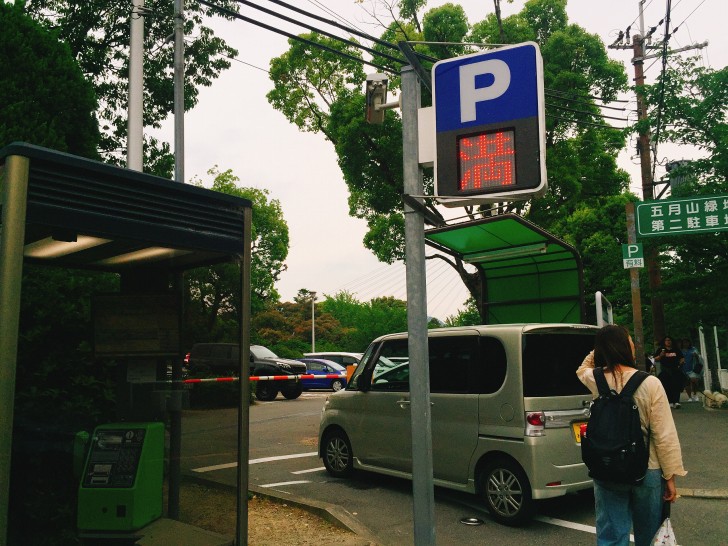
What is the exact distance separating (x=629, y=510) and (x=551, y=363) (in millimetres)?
2700

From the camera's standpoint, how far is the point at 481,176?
4.18 meters

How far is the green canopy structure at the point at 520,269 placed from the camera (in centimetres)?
963

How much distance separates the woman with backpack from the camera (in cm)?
360

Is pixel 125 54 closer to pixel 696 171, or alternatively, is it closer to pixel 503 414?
pixel 503 414

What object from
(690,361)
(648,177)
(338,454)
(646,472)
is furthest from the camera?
(648,177)

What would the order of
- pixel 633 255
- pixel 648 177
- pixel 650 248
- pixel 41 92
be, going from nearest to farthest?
1. pixel 41 92
2. pixel 633 255
3. pixel 650 248
4. pixel 648 177

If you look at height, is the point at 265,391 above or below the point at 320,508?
above

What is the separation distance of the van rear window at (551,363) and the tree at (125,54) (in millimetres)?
6898

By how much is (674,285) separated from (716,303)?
44.6 inches

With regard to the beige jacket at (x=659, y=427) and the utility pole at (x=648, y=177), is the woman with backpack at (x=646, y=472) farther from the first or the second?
the utility pole at (x=648, y=177)

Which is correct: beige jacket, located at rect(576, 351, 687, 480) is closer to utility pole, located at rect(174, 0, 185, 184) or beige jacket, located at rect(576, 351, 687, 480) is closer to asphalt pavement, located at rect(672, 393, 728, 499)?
asphalt pavement, located at rect(672, 393, 728, 499)

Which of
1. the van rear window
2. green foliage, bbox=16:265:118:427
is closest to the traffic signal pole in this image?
the van rear window

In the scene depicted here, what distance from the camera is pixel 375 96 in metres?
5.10

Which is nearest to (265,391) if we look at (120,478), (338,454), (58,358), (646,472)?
(338,454)
